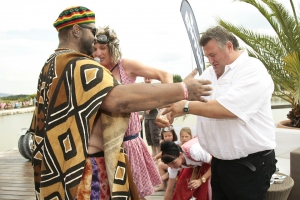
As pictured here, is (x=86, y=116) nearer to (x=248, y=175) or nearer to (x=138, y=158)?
(x=138, y=158)

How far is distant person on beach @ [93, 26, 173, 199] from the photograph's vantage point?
2277 mm

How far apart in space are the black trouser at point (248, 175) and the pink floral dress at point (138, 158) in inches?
20.4

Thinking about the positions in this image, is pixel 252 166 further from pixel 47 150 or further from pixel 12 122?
pixel 12 122

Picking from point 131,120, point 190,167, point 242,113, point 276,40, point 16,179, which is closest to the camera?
point 242,113

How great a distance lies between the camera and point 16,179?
5.62 m

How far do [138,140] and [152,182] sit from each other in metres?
0.36

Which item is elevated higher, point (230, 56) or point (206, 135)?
point (230, 56)

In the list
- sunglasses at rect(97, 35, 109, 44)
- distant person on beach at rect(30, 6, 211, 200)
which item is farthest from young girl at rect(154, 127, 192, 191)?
distant person on beach at rect(30, 6, 211, 200)

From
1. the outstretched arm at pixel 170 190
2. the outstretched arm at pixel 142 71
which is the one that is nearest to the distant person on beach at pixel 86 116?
the outstretched arm at pixel 142 71

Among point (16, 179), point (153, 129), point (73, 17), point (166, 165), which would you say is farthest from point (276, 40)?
point (73, 17)

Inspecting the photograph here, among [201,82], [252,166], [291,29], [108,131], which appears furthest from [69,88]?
[291,29]

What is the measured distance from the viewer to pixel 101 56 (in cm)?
246

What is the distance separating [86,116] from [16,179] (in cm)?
483

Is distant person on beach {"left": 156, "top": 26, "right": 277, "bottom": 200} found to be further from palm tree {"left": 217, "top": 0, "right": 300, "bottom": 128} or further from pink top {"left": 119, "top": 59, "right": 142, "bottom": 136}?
palm tree {"left": 217, "top": 0, "right": 300, "bottom": 128}
